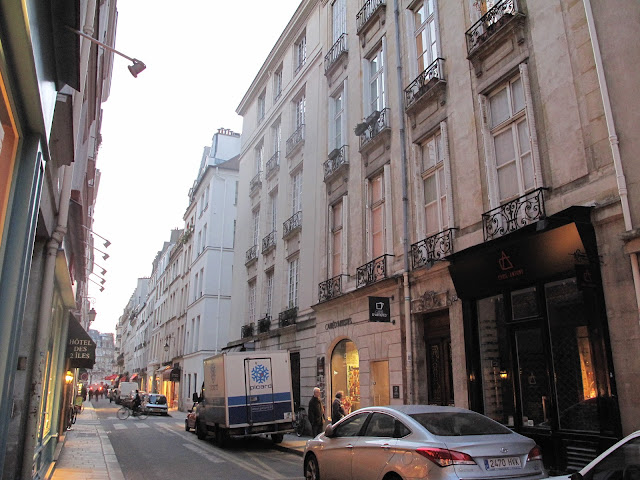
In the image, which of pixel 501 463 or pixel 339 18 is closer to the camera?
pixel 501 463

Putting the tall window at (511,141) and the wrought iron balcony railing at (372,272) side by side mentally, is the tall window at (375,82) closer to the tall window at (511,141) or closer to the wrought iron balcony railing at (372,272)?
the wrought iron balcony railing at (372,272)

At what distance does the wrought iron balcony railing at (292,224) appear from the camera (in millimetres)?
20812

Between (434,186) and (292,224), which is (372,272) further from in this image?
(292,224)

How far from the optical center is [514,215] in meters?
9.90

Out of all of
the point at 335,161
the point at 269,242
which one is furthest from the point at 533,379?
the point at 269,242

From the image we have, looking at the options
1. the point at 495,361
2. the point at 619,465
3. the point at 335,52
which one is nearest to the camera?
the point at 619,465

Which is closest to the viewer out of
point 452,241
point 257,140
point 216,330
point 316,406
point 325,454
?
point 325,454

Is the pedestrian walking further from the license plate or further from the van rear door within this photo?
the license plate

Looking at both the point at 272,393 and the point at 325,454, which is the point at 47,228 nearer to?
the point at 325,454

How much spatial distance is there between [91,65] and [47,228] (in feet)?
15.1

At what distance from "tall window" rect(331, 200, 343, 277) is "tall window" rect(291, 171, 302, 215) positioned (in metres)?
3.62

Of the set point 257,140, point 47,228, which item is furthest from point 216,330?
point 47,228

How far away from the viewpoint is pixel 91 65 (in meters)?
10.6

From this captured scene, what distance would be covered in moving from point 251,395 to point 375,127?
358 inches
